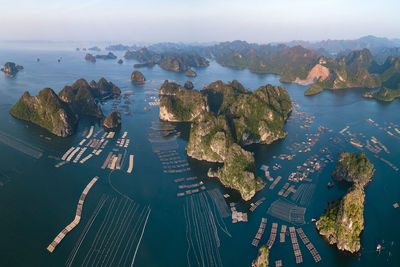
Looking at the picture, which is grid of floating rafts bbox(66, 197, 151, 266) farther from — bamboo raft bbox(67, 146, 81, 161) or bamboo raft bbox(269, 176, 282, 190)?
bamboo raft bbox(269, 176, 282, 190)

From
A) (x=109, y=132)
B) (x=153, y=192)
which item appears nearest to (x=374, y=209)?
(x=153, y=192)

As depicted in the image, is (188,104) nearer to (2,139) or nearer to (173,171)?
(173,171)

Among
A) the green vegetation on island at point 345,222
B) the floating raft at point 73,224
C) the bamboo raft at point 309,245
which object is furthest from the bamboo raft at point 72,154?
the green vegetation on island at point 345,222

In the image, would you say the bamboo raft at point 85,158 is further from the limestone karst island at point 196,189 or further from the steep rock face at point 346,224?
the steep rock face at point 346,224

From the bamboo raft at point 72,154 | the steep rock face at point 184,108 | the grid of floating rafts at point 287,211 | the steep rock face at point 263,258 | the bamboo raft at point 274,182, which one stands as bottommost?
the bamboo raft at point 72,154

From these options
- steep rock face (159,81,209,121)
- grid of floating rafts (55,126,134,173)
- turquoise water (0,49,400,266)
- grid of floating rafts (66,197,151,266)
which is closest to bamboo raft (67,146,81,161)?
grid of floating rafts (55,126,134,173)

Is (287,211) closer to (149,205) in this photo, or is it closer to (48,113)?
(149,205)

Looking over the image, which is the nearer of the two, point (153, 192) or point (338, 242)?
point (338, 242)
